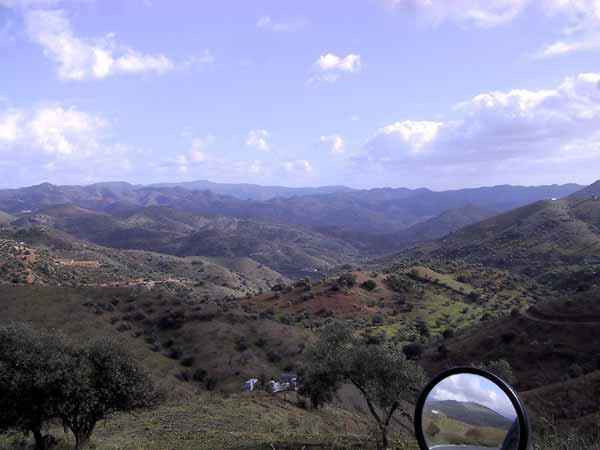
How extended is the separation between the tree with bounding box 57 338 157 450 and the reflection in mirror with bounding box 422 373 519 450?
13.2 metres

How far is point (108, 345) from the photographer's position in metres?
16.8

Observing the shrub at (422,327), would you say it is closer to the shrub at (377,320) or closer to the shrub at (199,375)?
the shrub at (377,320)

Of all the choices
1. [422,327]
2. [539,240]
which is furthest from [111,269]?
[539,240]

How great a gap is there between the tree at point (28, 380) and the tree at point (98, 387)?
15.9 inches

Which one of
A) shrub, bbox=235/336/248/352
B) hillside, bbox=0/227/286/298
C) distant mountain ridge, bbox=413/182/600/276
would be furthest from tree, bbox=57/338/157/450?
distant mountain ridge, bbox=413/182/600/276

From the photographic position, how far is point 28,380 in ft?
47.2

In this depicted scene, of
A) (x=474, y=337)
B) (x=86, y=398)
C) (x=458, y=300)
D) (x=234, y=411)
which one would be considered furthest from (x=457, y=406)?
(x=458, y=300)

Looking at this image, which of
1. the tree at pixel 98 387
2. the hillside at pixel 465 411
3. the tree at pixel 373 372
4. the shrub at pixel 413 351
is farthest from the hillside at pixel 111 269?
the hillside at pixel 465 411

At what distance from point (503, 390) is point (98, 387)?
15.0 m

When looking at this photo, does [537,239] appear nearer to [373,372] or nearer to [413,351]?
[413,351]

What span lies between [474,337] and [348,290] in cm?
2977

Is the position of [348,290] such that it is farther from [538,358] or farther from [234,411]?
[234,411]

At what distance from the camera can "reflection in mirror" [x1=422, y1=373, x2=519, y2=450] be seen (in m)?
3.99

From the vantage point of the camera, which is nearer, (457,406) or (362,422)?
(457,406)
